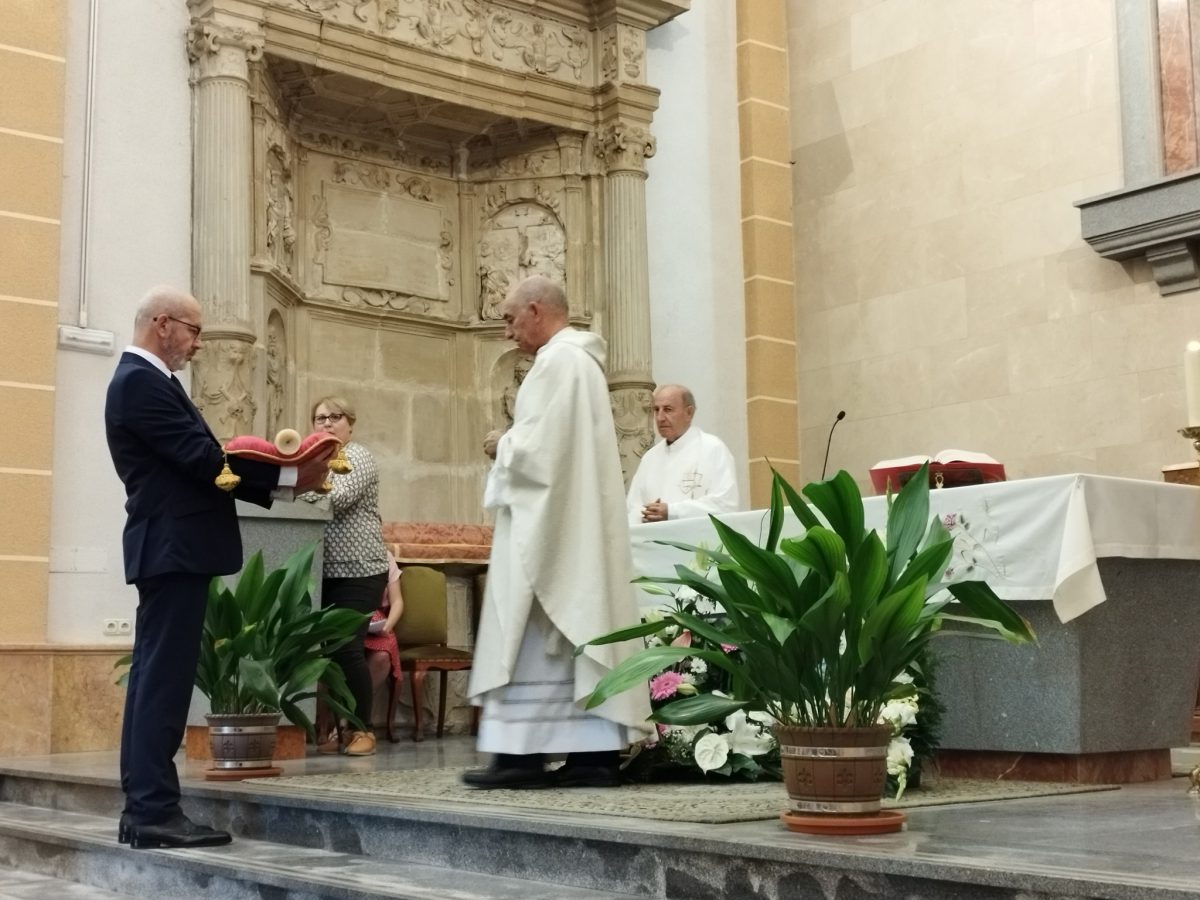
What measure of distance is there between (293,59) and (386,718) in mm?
3640

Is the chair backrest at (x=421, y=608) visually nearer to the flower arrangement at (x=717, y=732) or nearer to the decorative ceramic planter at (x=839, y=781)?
the flower arrangement at (x=717, y=732)

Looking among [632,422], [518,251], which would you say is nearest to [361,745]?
[632,422]

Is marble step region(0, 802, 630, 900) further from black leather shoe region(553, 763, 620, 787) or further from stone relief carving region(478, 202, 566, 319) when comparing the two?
stone relief carving region(478, 202, 566, 319)

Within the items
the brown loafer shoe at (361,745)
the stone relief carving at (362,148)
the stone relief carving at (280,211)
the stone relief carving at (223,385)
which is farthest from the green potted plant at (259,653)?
the stone relief carving at (362,148)

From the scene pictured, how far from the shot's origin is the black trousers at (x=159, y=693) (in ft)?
13.8

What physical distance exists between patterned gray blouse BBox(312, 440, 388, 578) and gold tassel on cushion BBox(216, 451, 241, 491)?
2.35m

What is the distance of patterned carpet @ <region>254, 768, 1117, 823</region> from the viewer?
386 centimetres

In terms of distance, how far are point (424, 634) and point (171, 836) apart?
335cm

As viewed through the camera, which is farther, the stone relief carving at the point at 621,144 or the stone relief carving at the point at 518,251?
the stone relief carving at the point at 518,251

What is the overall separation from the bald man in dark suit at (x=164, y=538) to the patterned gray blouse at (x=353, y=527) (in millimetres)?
2270

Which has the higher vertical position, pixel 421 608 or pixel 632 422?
pixel 632 422

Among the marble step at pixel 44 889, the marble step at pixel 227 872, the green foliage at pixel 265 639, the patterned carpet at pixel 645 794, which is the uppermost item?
the green foliage at pixel 265 639

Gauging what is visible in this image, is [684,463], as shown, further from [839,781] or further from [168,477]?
[839,781]

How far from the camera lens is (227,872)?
3.97 m
